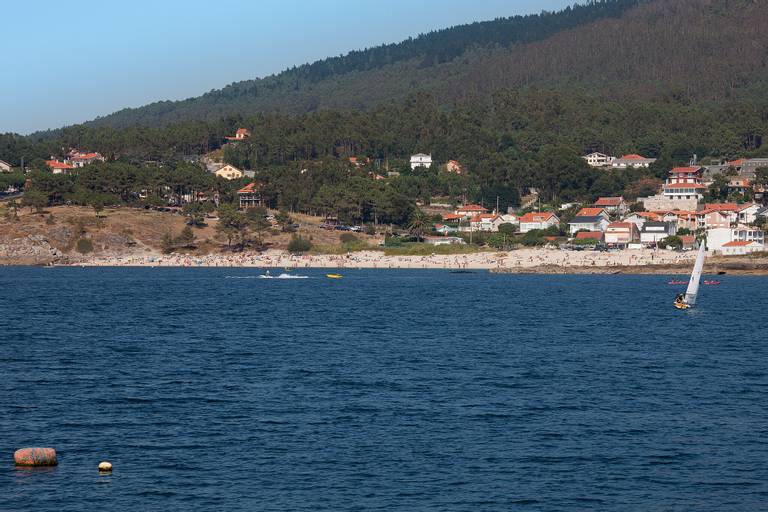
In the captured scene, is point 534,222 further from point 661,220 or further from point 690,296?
point 690,296

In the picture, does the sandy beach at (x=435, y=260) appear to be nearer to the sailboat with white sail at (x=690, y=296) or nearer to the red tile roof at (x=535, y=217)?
the red tile roof at (x=535, y=217)

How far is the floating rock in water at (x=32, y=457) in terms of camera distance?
30141 millimetres

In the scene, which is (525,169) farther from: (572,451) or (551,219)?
(572,451)

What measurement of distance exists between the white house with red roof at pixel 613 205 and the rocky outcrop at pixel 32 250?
86531 millimetres

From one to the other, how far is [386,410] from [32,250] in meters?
123

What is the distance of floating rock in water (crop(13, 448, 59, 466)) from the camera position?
98.9 feet

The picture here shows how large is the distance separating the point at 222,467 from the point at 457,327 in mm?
40418

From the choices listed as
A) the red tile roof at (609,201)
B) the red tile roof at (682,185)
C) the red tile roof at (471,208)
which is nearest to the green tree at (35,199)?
Answer: the red tile roof at (471,208)

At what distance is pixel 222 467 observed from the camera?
30875 millimetres

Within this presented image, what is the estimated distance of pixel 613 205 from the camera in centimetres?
17200

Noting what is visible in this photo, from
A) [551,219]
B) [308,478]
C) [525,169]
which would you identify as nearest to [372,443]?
[308,478]

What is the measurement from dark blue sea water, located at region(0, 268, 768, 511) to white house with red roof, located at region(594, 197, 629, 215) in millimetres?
92729

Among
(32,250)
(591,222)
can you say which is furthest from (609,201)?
(32,250)

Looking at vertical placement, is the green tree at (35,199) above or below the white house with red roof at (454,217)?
above
